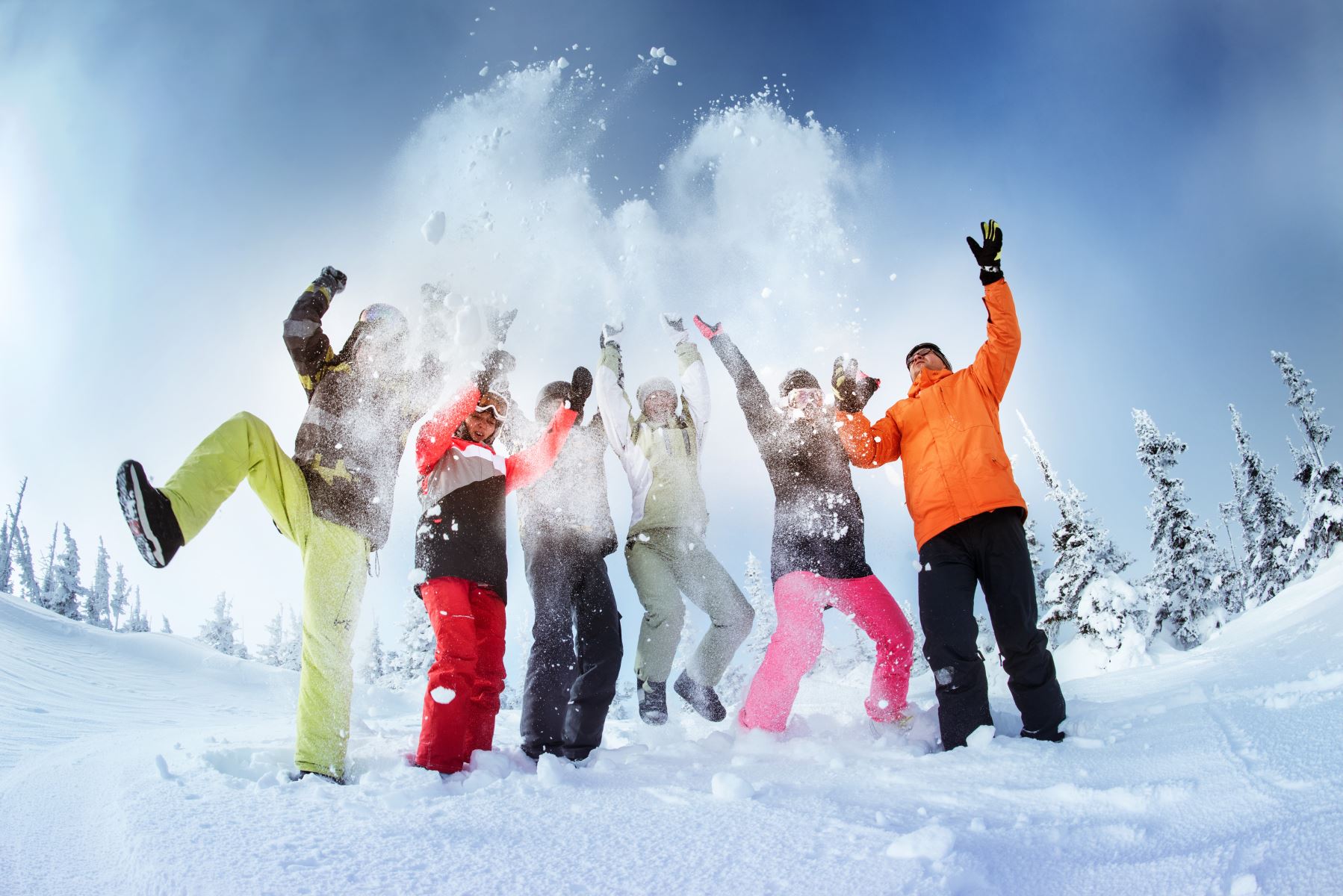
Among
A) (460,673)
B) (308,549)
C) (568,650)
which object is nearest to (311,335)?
(308,549)

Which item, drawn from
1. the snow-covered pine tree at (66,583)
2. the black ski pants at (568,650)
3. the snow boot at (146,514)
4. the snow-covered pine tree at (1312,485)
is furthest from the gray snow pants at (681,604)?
the snow-covered pine tree at (66,583)

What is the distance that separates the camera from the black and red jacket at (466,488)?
384 centimetres

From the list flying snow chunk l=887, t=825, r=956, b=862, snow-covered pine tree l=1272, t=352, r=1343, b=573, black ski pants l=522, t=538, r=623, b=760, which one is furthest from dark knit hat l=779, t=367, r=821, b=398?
snow-covered pine tree l=1272, t=352, r=1343, b=573

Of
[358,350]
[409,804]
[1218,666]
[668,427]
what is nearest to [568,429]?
[668,427]

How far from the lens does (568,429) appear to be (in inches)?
183

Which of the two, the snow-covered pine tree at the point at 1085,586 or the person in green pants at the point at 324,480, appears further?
the snow-covered pine tree at the point at 1085,586

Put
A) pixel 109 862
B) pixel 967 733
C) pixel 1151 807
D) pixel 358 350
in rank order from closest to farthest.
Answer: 1. pixel 109 862
2. pixel 1151 807
3. pixel 967 733
4. pixel 358 350

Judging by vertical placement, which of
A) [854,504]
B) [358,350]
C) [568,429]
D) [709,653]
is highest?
[358,350]

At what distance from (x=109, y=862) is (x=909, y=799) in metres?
2.32

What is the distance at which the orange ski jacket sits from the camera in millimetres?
3727

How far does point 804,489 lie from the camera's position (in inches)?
184

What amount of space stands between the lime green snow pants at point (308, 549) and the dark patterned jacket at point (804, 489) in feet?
8.93

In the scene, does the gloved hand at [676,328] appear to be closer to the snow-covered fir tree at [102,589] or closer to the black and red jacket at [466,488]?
the black and red jacket at [466,488]

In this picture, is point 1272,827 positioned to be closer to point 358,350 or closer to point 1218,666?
point 1218,666
